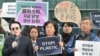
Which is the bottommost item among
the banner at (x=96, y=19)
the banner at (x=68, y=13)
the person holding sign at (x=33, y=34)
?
the banner at (x=96, y=19)

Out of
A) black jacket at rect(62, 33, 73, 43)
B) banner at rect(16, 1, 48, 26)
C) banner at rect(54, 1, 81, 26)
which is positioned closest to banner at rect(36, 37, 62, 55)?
black jacket at rect(62, 33, 73, 43)

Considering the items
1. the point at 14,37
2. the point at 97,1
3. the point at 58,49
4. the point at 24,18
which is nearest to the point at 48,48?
the point at 58,49

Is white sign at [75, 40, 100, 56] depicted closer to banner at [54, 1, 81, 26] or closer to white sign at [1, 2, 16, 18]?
banner at [54, 1, 81, 26]

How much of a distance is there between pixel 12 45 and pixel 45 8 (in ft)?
7.62

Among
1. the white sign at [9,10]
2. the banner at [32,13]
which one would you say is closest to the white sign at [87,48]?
the banner at [32,13]

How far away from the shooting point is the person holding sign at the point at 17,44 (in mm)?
6488

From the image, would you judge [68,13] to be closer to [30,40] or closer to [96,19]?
[96,19]

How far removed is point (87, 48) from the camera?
22.2ft

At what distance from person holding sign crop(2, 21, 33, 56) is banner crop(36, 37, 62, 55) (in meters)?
0.18

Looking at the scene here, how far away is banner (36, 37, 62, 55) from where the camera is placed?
6711 mm

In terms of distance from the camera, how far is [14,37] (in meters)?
6.64

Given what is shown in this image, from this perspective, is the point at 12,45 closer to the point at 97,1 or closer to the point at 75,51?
the point at 75,51

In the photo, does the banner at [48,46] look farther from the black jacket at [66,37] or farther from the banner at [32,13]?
the banner at [32,13]

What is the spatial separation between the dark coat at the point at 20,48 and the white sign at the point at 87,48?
826 mm
